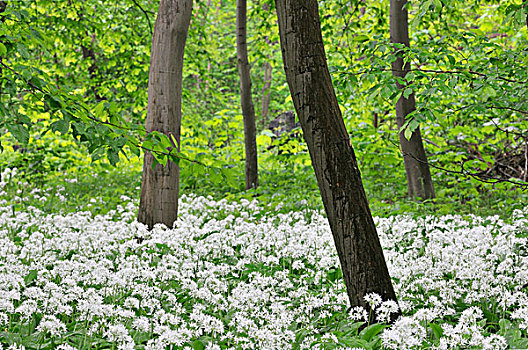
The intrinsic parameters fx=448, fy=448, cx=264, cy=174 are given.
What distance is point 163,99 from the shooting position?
5.82 metres

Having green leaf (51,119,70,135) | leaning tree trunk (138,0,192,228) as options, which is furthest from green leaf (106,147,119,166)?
leaning tree trunk (138,0,192,228)

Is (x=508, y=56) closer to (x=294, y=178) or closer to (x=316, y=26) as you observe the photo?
(x=316, y=26)

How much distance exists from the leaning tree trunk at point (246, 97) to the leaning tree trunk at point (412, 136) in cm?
313

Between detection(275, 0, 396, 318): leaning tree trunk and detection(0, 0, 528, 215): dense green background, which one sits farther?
detection(0, 0, 528, 215): dense green background

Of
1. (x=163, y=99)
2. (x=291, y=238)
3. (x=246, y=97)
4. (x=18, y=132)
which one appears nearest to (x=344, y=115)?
(x=246, y=97)

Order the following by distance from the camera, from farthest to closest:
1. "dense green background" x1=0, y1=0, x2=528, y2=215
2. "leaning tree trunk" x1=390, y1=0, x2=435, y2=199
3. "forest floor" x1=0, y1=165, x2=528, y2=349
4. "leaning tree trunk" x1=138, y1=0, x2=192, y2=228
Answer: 1. "leaning tree trunk" x1=390, y1=0, x2=435, y2=199
2. "dense green background" x1=0, y1=0, x2=528, y2=215
3. "leaning tree trunk" x1=138, y1=0, x2=192, y2=228
4. "forest floor" x1=0, y1=165, x2=528, y2=349

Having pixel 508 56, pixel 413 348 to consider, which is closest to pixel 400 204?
pixel 508 56

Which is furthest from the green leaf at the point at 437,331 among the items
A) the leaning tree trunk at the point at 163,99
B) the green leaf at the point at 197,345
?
the leaning tree trunk at the point at 163,99

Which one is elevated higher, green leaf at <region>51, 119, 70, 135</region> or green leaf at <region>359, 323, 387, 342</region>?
green leaf at <region>51, 119, 70, 135</region>

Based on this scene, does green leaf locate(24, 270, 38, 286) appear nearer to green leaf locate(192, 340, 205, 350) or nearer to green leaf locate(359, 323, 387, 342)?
green leaf locate(192, 340, 205, 350)

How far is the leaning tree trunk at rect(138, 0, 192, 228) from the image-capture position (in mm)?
5801

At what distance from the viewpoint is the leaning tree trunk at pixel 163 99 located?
5.80 meters

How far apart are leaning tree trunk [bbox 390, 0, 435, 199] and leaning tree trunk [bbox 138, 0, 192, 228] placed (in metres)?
3.49

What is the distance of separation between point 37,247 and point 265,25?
296 inches
